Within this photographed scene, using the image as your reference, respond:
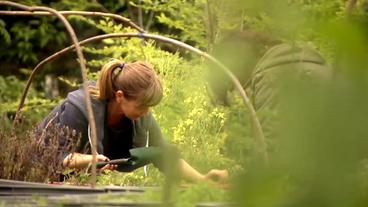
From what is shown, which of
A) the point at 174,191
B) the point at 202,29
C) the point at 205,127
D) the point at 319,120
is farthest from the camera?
the point at 202,29

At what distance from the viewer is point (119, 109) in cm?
458

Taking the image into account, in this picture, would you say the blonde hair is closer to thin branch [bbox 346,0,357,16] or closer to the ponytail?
the ponytail

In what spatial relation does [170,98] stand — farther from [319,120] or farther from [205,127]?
[319,120]

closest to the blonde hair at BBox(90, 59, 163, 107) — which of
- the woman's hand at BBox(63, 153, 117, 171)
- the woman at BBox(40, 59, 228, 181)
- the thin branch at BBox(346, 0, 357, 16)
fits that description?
the woman at BBox(40, 59, 228, 181)

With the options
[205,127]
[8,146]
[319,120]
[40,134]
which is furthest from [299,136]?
[205,127]

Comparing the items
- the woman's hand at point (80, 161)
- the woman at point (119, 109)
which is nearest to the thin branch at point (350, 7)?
the woman's hand at point (80, 161)

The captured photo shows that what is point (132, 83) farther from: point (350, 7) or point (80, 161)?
point (350, 7)

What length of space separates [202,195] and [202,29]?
175 inches

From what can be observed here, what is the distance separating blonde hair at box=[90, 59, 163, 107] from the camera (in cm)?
439

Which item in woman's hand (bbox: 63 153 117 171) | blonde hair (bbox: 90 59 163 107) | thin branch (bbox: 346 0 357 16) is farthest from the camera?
blonde hair (bbox: 90 59 163 107)

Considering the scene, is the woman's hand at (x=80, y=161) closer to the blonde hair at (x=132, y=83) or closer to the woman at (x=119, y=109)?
the woman at (x=119, y=109)

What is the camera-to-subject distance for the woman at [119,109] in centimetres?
441

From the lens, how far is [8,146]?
3533 mm

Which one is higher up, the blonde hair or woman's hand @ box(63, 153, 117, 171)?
the blonde hair
